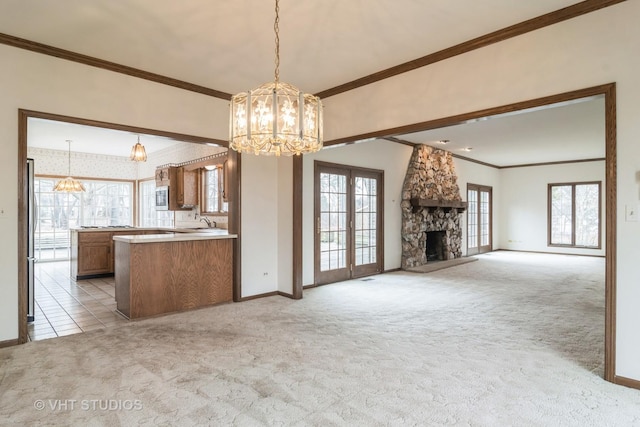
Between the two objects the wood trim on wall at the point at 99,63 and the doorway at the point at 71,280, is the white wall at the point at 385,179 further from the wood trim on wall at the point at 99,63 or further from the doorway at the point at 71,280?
the wood trim on wall at the point at 99,63

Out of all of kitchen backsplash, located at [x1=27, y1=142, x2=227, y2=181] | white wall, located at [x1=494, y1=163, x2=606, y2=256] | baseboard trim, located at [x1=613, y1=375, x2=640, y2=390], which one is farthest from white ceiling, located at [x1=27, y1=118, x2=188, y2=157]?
white wall, located at [x1=494, y1=163, x2=606, y2=256]

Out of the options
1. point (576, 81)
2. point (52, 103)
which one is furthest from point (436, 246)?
point (52, 103)

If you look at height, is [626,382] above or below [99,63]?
below

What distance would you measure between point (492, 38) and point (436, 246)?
6.50 metres

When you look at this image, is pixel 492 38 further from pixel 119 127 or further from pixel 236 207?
pixel 119 127

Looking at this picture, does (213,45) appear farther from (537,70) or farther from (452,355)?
(452,355)

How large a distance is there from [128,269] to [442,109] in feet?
13.0

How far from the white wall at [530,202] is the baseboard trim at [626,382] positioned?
363 inches

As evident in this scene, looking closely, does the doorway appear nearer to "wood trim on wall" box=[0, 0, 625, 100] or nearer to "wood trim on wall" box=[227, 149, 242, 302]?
"wood trim on wall" box=[227, 149, 242, 302]

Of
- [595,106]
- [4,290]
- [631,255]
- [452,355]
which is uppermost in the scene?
[595,106]

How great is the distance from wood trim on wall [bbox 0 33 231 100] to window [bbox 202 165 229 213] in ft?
7.76

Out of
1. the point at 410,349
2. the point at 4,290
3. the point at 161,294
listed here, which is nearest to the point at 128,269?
the point at 161,294

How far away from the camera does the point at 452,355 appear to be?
318cm

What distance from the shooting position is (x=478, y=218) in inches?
425
